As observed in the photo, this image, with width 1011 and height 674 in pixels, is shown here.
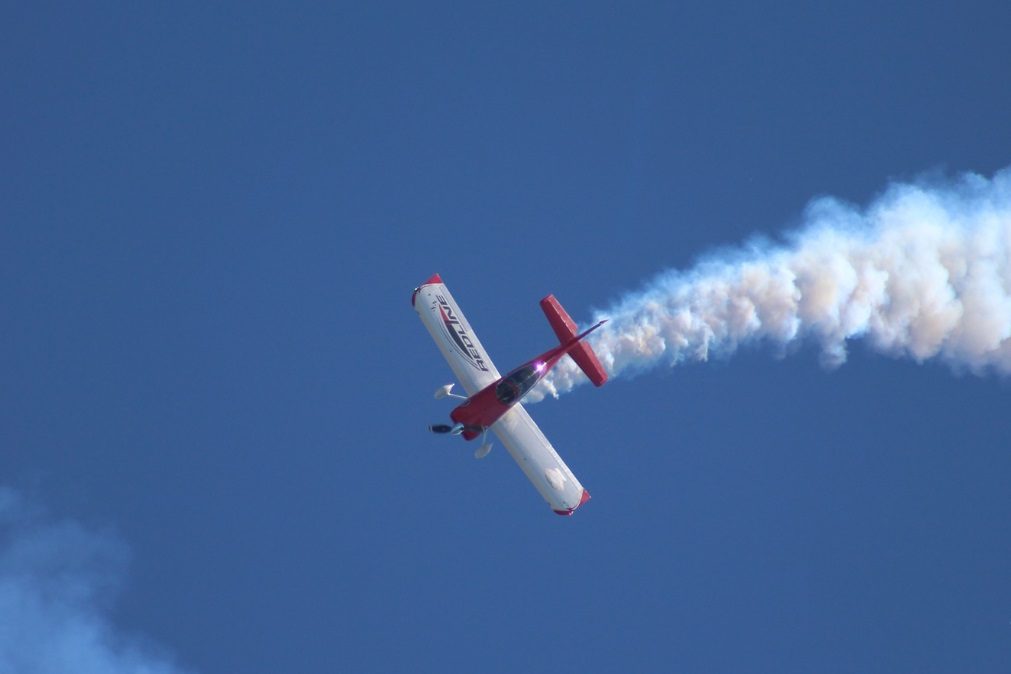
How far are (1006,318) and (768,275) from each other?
9577 mm

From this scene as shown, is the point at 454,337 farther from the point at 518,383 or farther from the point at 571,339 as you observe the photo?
the point at 571,339

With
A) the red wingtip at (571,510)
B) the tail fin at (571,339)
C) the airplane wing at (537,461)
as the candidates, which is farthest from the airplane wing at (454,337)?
the red wingtip at (571,510)

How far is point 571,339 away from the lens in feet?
169

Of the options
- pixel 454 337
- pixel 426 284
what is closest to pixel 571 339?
pixel 454 337

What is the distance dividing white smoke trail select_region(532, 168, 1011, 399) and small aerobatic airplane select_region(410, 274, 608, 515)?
2216mm

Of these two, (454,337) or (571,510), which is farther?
(454,337)

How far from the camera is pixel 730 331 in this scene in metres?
54.2

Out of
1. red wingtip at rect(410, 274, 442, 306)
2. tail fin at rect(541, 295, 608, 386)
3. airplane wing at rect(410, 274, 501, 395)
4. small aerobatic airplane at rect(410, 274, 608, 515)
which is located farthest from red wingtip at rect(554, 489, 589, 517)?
red wingtip at rect(410, 274, 442, 306)

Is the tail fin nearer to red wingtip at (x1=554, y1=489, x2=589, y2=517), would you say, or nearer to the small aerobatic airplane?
the small aerobatic airplane

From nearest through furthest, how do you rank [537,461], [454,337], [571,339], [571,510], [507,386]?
[507,386] → [571,339] → [537,461] → [571,510] → [454,337]

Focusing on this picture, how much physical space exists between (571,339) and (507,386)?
307cm

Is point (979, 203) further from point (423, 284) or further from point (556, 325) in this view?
point (423, 284)

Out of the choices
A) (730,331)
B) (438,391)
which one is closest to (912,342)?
(730,331)

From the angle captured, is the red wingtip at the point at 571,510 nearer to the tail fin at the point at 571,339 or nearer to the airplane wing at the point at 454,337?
the tail fin at the point at 571,339
